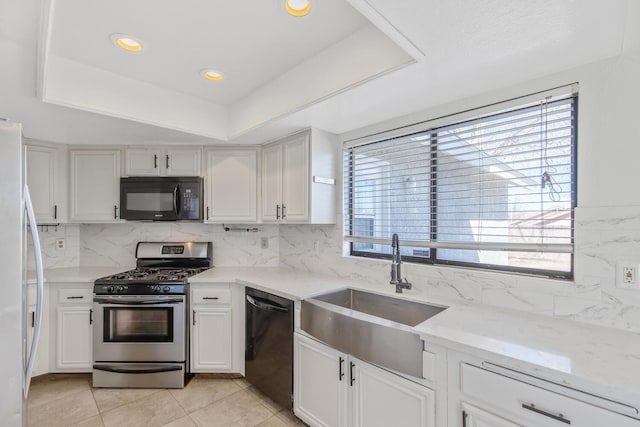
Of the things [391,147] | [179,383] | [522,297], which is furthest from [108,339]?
[522,297]

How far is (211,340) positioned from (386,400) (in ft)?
5.24

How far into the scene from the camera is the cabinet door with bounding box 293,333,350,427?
1.69 m

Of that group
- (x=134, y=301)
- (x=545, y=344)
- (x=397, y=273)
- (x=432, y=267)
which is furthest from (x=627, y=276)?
(x=134, y=301)

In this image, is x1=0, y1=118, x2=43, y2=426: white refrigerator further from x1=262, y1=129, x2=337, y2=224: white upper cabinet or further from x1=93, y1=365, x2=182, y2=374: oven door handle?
x1=262, y1=129, x2=337, y2=224: white upper cabinet


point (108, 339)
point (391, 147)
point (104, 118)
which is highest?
point (104, 118)

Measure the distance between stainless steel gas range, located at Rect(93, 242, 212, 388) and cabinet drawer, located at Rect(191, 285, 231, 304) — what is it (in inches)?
3.6

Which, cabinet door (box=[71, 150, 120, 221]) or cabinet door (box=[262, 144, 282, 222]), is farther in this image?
cabinet door (box=[71, 150, 120, 221])

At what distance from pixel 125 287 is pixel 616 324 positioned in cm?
312

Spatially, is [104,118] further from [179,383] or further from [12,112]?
[179,383]

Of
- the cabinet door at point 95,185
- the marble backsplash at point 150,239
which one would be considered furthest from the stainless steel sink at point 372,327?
the cabinet door at point 95,185

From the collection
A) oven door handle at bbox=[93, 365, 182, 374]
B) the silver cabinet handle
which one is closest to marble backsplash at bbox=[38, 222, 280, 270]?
oven door handle at bbox=[93, 365, 182, 374]

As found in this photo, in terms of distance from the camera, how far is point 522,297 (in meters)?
1.61

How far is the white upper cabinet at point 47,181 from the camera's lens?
2625 millimetres

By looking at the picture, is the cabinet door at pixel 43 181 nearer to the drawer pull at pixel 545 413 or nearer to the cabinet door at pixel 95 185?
the cabinet door at pixel 95 185
